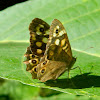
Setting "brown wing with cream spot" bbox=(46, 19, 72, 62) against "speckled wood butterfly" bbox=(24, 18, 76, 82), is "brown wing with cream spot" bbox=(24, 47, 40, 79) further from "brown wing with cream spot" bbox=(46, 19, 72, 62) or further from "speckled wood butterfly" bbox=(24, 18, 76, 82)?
"brown wing with cream spot" bbox=(46, 19, 72, 62)

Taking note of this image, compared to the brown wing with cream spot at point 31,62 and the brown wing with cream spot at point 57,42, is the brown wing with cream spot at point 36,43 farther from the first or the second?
the brown wing with cream spot at point 57,42

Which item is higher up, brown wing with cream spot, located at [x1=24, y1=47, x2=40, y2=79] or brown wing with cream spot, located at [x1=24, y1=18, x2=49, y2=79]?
brown wing with cream spot, located at [x1=24, y1=18, x2=49, y2=79]

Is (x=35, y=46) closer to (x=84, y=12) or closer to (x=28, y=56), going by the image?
(x=28, y=56)

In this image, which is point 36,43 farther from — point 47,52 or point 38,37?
point 47,52

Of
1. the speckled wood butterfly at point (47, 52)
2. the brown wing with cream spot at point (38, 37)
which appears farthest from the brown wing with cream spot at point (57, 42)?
the brown wing with cream spot at point (38, 37)

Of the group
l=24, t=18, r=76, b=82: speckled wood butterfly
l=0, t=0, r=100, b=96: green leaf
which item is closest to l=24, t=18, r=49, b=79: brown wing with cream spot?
l=24, t=18, r=76, b=82: speckled wood butterfly

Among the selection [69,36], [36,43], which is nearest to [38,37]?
[36,43]
